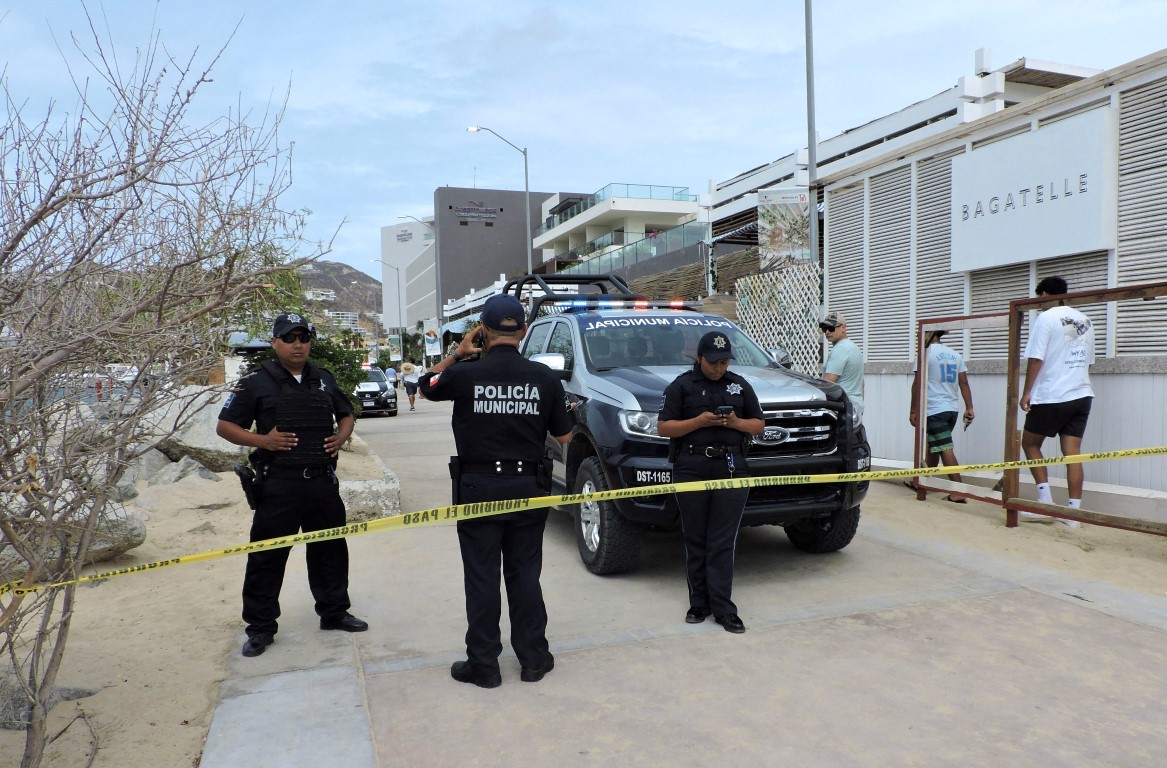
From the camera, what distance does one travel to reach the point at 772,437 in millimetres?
5176

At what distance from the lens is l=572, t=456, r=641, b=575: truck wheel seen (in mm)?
5383

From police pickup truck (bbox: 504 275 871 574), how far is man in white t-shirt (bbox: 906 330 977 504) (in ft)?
8.20

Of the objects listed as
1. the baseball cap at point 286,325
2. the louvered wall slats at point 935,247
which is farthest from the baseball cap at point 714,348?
the louvered wall slats at point 935,247

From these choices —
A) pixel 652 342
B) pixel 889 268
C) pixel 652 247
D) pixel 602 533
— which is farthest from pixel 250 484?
pixel 652 247

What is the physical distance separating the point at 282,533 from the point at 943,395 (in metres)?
6.37

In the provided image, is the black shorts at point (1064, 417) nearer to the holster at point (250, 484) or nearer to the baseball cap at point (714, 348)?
the baseball cap at point (714, 348)

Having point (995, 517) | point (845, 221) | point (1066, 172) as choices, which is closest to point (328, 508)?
point (995, 517)

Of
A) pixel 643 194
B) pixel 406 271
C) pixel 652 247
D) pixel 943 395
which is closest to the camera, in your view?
pixel 943 395

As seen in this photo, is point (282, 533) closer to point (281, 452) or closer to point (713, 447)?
point (281, 452)

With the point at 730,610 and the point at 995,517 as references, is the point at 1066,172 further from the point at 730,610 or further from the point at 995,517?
the point at 730,610

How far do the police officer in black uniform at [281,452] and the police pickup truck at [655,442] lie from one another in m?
1.72

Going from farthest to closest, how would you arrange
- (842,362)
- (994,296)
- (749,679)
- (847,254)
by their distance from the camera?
(847,254) → (994,296) → (842,362) → (749,679)

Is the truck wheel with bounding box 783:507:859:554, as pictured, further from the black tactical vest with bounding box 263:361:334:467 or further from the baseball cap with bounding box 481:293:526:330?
the black tactical vest with bounding box 263:361:334:467

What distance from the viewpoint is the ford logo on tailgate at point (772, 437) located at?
16.9ft
